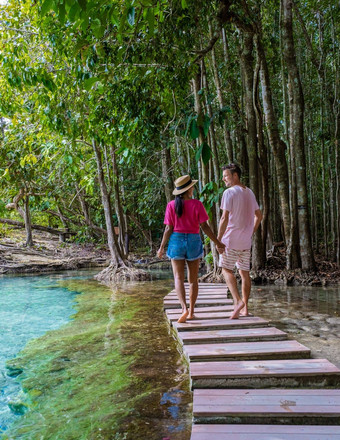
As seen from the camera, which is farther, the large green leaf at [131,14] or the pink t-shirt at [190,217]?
the pink t-shirt at [190,217]

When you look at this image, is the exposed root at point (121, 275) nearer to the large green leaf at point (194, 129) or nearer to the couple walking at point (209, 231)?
the couple walking at point (209, 231)

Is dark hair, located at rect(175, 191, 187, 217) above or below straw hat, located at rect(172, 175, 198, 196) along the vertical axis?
below

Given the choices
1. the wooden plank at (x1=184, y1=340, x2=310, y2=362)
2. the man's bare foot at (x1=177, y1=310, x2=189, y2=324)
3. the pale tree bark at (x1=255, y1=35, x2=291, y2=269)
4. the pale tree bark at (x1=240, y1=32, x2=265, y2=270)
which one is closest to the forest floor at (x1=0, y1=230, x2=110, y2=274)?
the pale tree bark at (x1=240, y1=32, x2=265, y2=270)

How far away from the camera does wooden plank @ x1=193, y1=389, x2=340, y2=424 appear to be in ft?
7.63

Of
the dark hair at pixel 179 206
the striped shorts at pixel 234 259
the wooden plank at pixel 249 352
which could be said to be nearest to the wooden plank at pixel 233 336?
the wooden plank at pixel 249 352

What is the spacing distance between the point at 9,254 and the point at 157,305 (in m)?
9.52

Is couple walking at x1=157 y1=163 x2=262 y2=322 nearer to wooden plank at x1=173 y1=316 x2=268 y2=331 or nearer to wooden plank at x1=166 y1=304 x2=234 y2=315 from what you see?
wooden plank at x1=173 y1=316 x2=268 y2=331

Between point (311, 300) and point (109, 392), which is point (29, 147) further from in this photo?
point (109, 392)

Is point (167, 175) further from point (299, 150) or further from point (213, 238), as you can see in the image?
point (213, 238)

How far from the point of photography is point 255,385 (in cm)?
290

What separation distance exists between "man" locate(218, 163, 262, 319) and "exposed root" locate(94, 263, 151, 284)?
6.76 m

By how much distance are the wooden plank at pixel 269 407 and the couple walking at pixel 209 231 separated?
69.7 inches

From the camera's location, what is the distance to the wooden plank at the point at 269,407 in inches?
91.6

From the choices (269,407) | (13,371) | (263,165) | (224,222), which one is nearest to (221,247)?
(224,222)
